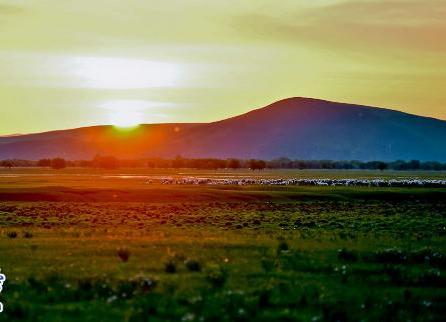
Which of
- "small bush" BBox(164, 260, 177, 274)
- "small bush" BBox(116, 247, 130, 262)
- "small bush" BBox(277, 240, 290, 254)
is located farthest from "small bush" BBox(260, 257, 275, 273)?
"small bush" BBox(116, 247, 130, 262)

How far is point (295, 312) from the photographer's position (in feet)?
49.2

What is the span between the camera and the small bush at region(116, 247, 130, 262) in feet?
70.9

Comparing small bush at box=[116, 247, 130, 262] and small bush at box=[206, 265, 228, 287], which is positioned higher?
small bush at box=[116, 247, 130, 262]

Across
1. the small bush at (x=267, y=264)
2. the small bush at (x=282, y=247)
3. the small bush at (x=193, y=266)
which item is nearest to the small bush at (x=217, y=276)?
the small bush at (x=193, y=266)

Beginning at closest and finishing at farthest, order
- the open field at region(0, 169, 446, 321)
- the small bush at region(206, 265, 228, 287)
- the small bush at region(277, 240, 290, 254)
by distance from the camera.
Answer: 1. the open field at region(0, 169, 446, 321)
2. the small bush at region(206, 265, 228, 287)
3. the small bush at region(277, 240, 290, 254)

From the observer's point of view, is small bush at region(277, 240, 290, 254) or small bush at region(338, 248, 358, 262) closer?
small bush at region(338, 248, 358, 262)

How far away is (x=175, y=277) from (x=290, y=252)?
6.72m

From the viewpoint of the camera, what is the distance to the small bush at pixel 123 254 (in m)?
21.6

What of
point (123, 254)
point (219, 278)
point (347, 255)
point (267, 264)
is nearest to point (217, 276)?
point (219, 278)

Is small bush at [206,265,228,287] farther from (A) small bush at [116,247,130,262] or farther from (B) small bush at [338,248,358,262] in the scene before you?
(B) small bush at [338,248,358,262]

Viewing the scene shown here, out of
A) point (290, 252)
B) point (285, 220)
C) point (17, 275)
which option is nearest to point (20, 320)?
point (17, 275)

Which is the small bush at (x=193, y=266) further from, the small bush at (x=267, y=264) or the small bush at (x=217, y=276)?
the small bush at (x=267, y=264)

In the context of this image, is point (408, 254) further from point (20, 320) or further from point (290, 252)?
point (20, 320)

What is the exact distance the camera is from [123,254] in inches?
869
